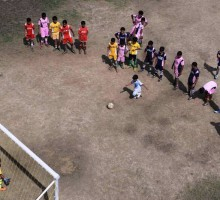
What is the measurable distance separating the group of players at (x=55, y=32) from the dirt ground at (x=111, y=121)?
75 cm

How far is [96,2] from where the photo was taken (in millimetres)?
26359

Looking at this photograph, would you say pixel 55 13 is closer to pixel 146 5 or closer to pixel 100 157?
pixel 146 5

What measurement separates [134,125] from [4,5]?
13742 mm

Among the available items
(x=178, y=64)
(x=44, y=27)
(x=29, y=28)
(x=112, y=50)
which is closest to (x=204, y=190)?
(x=178, y=64)

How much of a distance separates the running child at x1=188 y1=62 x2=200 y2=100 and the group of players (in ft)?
20.9

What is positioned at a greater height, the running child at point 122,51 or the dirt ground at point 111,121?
the running child at point 122,51

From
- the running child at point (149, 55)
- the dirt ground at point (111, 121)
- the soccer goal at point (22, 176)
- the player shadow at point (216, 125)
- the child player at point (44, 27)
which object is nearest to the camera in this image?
the soccer goal at point (22, 176)

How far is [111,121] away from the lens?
1761 centimetres

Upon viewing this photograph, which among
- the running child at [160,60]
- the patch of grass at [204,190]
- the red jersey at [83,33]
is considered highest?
the red jersey at [83,33]

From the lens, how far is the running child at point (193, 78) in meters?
18.0

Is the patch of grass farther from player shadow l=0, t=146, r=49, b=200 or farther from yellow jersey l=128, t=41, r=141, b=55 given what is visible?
yellow jersey l=128, t=41, r=141, b=55

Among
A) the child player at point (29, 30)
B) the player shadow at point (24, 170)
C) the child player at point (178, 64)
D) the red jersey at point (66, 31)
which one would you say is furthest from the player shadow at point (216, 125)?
the child player at point (29, 30)

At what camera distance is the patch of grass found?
47.9ft

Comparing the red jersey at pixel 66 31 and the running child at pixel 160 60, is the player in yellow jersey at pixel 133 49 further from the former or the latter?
the red jersey at pixel 66 31
